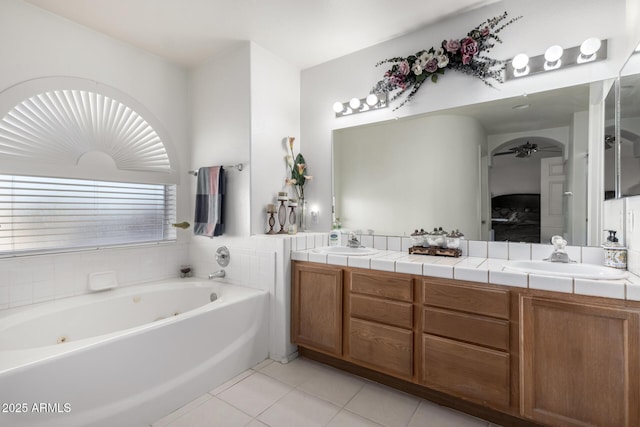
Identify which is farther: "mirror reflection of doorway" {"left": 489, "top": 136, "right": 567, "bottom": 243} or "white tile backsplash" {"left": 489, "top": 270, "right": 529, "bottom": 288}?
"mirror reflection of doorway" {"left": 489, "top": 136, "right": 567, "bottom": 243}

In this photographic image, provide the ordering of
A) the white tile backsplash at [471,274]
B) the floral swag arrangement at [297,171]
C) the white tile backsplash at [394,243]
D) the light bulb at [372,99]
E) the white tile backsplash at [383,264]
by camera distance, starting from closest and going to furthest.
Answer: the white tile backsplash at [471,274] → the white tile backsplash at [383,264] → the white tile backsplash at [394,243] → the light bulb at [372,99] → the floral swag arrangement at [297,171]

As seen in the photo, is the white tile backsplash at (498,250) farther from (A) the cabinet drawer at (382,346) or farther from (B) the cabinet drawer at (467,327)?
(A) the cabinet drawer at (382,346)

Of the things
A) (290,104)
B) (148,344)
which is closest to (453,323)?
(148,344)

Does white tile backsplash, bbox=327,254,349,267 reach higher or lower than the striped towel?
lower

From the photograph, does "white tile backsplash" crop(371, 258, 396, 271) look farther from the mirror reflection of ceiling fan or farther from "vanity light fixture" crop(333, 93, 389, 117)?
"vanity light fixture" crop(333, 93, 389, 117)

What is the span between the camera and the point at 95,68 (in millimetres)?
2465

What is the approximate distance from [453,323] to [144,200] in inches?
110

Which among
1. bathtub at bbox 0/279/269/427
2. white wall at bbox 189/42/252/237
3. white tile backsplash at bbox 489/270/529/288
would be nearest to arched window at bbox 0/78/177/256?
white wall at bbox 189/42/252/237

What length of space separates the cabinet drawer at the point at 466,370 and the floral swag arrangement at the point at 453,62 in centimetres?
179

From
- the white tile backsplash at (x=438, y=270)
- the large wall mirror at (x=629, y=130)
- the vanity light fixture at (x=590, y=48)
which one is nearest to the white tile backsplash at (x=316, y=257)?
the white tile backsplash at (x=438, y=270)

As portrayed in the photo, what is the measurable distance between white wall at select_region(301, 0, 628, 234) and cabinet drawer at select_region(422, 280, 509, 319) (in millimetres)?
1321

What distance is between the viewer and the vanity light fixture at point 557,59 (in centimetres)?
178

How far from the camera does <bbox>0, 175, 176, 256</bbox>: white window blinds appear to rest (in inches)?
82.6

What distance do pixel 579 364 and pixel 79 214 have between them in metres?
3.40
